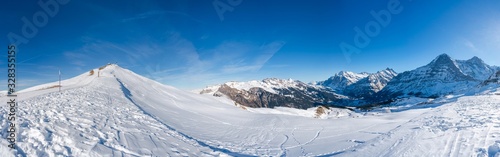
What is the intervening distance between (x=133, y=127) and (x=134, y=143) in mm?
3290

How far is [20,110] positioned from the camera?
37.9 feet

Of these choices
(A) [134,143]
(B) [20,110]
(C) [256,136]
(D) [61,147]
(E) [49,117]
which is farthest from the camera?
(C) [256,136]

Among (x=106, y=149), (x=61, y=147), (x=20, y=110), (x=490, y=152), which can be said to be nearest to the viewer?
(x=61, y=147)

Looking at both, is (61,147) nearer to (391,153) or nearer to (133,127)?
(133,127)

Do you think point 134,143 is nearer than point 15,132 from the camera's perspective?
No

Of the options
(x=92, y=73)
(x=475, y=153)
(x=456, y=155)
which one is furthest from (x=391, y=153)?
(x=92, y=73)

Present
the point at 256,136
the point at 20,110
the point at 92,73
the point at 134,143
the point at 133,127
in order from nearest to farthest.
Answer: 1. the point at 134,143
2. the point at 20,110
3. the point at 133,127
4. the point at 256,136
5. the point at 92,73

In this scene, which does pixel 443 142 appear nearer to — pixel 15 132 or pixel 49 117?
pixel 15 132

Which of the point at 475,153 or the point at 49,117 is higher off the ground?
the point at 49,117

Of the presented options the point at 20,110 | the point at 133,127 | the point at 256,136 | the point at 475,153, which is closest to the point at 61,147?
the point at 133,127

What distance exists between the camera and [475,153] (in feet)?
30.7

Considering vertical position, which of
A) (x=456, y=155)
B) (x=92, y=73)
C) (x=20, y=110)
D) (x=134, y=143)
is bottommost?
(x=456, y=155)

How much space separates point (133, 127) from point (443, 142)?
584 inches

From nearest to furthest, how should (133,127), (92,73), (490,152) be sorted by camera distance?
(490,152), (133,127), (92,73)
